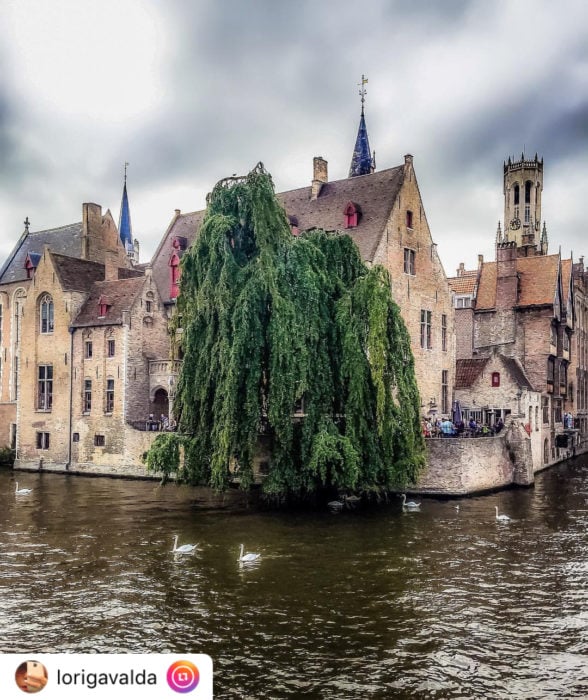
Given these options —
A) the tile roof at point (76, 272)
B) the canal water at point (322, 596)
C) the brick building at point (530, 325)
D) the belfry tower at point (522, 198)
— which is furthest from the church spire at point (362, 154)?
the belfry tower at point (522, 198)

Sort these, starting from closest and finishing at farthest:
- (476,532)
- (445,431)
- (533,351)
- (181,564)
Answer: (181,564), (476,532), (445,431), (533,351)

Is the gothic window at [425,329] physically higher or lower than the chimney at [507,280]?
lower

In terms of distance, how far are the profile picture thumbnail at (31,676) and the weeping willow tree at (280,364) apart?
16.1 m

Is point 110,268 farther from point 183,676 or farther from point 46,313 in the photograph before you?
point 183,676

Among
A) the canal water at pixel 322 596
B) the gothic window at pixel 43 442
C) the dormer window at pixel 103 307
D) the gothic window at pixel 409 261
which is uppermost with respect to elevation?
the gothic window at pixel 409 261

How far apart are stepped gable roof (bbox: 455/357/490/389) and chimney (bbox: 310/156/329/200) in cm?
1185

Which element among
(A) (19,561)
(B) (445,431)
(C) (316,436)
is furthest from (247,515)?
(B) (445,431)

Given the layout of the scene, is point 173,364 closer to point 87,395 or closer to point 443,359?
point 87,395

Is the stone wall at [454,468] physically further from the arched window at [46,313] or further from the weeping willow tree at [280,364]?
the arched window at [46,313]

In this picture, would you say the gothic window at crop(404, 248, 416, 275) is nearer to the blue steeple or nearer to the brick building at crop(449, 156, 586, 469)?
the brick building at crop(449, 156, 586, 469)

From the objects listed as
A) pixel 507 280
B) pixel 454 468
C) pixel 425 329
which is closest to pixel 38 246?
pixel 425 329

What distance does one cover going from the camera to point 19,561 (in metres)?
16.6

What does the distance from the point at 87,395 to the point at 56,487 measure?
6683 mm

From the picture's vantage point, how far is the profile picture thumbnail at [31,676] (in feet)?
17.8
